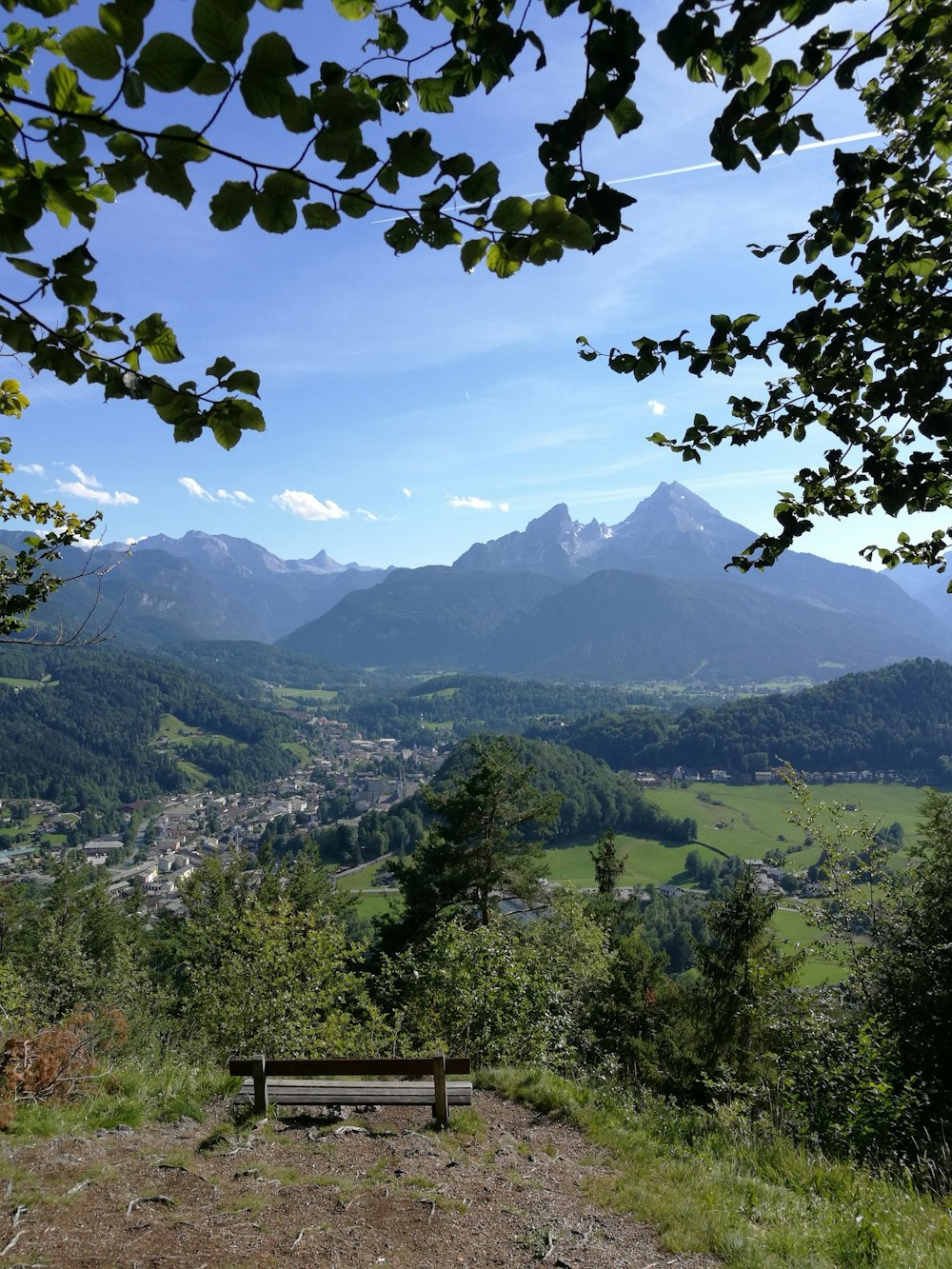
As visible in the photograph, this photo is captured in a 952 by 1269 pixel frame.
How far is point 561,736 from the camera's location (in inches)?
6919

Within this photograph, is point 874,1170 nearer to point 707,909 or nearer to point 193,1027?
point 707,909

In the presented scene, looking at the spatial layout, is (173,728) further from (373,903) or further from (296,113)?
(296,113)

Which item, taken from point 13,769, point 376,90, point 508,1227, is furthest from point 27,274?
point 13,769

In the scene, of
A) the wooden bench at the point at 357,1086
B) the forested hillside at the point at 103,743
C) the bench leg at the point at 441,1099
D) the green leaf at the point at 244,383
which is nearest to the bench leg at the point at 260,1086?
the wooden bench at the point at 357,1086

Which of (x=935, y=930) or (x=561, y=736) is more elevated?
(x=935, y=930)

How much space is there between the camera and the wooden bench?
7.43 metres

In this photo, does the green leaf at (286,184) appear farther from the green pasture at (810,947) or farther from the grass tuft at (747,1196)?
the green pasture at (810,947)

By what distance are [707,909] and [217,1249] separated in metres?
18.2

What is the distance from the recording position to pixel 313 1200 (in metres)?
5.71

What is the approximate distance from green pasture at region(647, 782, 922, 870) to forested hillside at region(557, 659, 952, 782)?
18645 mm

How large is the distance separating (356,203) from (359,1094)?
8.67m

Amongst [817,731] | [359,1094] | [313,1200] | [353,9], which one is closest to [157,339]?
[353,9]

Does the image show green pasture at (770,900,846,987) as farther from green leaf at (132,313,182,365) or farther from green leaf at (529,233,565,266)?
green leaf at (132,313,182,365)

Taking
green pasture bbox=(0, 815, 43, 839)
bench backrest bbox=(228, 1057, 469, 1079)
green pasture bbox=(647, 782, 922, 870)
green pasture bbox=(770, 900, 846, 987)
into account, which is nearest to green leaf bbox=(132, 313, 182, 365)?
bench backrest bbox=(228, 1057, 469, 1079)
